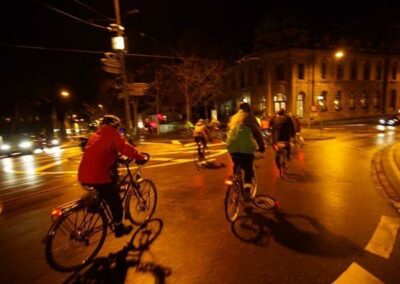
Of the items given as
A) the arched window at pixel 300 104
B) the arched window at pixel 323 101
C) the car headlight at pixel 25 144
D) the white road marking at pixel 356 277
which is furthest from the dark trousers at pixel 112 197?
the arched window at pixel 323 101

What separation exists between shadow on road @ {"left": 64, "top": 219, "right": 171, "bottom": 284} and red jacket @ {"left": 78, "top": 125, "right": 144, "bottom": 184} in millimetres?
1094

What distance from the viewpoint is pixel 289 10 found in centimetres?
4306

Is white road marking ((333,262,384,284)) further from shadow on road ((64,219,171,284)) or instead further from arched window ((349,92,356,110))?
arched window ((349,92,356,110))

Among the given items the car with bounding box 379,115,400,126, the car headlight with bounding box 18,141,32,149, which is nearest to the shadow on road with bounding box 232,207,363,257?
the car headlight with bounding box 18,141,32,149

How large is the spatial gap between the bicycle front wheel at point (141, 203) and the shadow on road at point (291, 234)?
65.6 inches

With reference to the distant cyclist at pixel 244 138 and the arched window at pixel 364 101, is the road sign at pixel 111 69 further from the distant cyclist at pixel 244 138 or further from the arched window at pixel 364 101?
the arched window at pixel 364 101

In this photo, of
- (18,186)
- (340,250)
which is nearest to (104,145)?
(340,250)

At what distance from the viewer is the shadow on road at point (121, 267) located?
13.4 ft

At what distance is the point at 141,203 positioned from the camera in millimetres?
5945

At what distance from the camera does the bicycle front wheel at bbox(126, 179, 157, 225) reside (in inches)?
225

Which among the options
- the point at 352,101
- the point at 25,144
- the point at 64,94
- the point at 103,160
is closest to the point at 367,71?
the point at 352,101

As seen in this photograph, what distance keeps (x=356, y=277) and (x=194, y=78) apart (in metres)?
29.7

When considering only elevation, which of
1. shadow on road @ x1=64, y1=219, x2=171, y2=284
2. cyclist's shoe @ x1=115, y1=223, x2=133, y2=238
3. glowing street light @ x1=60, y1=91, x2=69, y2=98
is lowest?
shadow on road @ x1=64, y1=219, x2=171, y2=284

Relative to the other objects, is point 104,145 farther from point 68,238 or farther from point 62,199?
point 62,199
